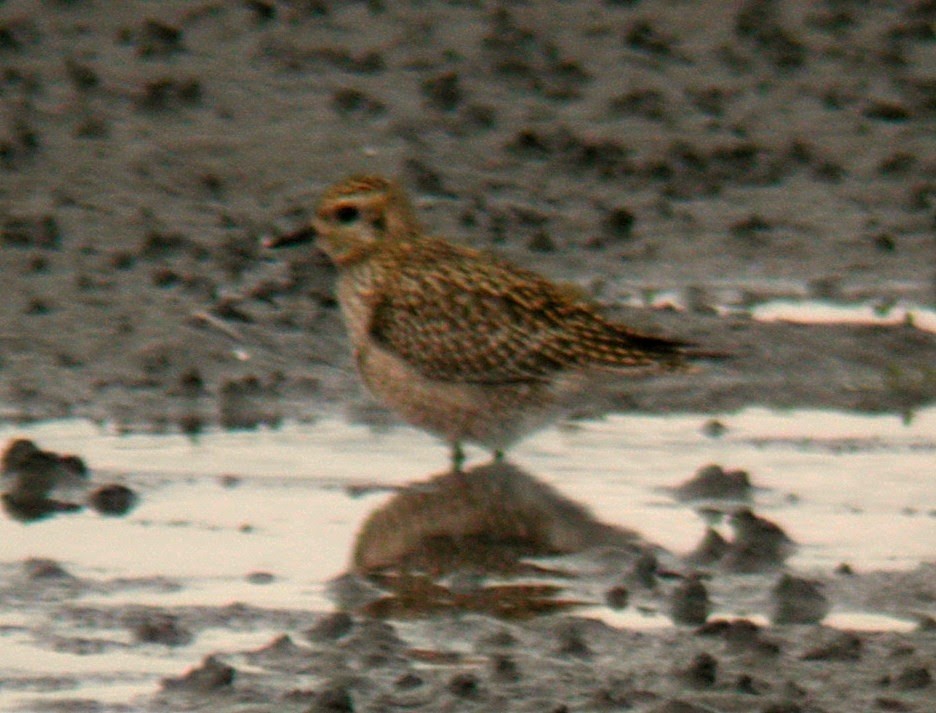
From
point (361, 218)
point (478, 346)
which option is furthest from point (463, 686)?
point (361, 218)

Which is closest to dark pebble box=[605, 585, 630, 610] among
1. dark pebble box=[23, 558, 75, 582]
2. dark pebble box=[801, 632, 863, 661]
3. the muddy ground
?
the muddy ground

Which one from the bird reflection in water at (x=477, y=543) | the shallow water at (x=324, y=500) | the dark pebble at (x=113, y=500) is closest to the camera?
the shallow water at (x=324, y=500)

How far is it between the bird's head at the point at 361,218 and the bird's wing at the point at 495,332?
328 millimetres

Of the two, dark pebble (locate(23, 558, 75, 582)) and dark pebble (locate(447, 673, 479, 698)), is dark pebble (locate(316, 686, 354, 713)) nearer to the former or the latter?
dark pebble (locate(447, 673, 479, 698))

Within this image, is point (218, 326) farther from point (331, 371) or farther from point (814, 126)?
point (814, 126)

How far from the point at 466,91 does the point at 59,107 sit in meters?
2.77

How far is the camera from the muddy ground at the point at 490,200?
328 inches

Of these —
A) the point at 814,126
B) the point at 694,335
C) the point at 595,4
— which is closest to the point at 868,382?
the point at 694,335

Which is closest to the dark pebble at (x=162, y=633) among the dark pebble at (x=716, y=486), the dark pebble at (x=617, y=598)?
the dark pebble at (x=617, y=598)

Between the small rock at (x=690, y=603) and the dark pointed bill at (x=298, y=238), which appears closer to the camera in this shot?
the small rock at (x=690, y=603)

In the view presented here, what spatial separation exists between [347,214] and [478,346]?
1.09 metres

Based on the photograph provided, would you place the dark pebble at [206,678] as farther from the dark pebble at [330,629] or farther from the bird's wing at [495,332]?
the bird's wing at [495,332]

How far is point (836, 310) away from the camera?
13672 millimetres

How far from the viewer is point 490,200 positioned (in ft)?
51.6
